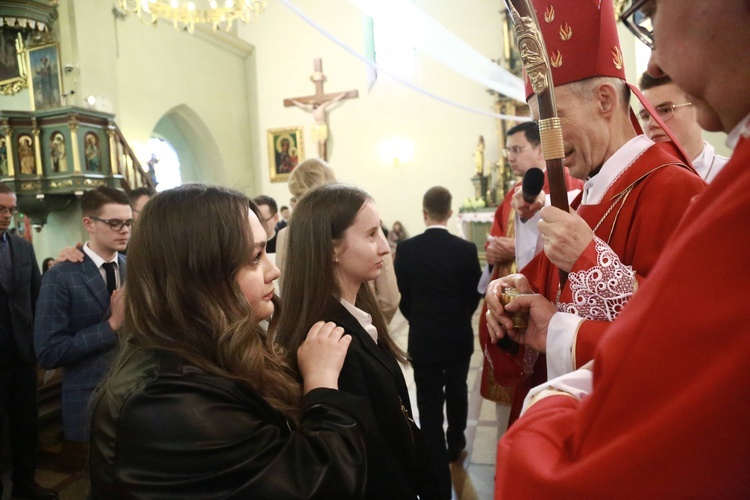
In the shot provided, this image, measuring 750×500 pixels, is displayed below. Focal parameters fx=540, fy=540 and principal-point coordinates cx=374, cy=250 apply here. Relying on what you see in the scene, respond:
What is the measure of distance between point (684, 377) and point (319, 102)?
13.1 meters

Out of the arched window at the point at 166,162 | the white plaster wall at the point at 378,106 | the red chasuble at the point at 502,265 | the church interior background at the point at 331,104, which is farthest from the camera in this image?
the white plaster wall at the point at 378,106

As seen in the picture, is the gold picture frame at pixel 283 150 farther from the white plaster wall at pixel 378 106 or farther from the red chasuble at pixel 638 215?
the red chasuble at pixel 638 215

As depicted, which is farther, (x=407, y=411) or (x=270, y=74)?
Answer: (x=270, y=74)

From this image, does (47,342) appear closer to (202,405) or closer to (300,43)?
(202,405)

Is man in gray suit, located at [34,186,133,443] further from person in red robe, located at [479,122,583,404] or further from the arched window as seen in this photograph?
the arched window

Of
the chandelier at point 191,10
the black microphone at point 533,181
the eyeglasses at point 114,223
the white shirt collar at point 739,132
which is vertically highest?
the chandelier at point 191,10

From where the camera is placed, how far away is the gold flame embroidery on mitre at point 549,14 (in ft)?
5.05

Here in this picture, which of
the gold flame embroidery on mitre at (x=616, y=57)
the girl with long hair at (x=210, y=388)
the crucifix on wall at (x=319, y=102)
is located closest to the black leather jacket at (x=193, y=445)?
the girl with long hair at (x=210, y=388)

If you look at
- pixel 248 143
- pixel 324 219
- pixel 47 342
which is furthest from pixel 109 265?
pixel 248 143

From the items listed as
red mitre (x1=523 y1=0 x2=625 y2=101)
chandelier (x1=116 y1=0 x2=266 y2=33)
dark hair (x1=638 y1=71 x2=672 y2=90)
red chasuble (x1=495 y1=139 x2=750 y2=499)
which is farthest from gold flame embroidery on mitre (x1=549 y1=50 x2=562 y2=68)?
chandelier (x1=116 y1=0 x2=266 y2=33)

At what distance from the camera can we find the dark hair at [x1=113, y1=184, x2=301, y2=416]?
1106mm

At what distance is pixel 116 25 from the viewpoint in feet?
30.1

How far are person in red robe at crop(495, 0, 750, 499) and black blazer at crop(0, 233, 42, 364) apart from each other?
10.7ft

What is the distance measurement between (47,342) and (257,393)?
1888 millimetres
